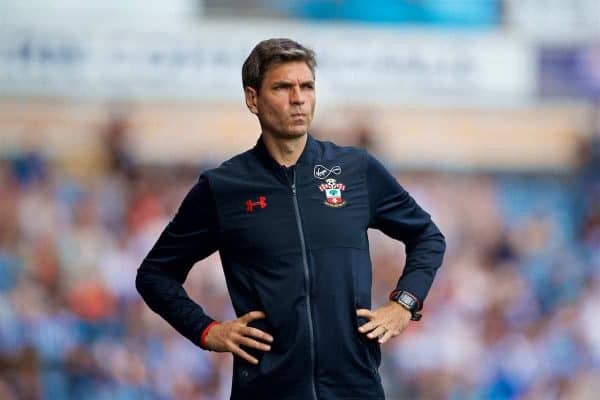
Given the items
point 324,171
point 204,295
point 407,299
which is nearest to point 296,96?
point 324,171

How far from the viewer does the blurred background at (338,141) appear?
1256cm

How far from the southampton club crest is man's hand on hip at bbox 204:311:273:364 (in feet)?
1.52

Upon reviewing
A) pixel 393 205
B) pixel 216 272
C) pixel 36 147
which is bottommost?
pixel 216 272

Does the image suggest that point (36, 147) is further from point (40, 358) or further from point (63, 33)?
point (40, 358)

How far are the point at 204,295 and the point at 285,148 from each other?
7.85m

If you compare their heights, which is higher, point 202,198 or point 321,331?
point 202,198

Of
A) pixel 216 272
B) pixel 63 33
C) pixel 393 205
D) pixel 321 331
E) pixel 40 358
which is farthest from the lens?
pixel 63 33

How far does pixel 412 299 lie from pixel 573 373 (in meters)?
9.09

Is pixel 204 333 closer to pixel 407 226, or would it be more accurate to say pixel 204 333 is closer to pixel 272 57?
pixel 407 226

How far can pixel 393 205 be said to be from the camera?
5.11 m

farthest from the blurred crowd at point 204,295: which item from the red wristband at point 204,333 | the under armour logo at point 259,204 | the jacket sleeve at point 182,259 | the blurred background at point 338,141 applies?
the under armour logo at point 259,204

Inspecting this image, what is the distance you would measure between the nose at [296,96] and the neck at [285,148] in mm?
152

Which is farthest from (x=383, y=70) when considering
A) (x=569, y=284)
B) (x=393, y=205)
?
(x=393, y=205)

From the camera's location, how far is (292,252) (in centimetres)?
481
